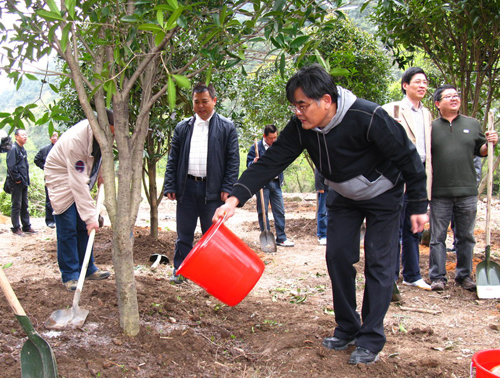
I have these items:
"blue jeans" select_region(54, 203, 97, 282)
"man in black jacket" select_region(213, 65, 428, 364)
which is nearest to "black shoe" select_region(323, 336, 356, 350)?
"man in black jacket" select_region(213, 65, 428, 364)

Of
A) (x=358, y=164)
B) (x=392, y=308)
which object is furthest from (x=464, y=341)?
(x=358, y=164)

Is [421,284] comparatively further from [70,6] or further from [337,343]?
[70,6]

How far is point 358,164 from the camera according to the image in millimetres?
2725

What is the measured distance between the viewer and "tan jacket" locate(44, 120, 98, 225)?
12.6 feet

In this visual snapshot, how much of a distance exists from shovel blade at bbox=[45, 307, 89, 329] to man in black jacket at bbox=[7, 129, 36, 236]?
18.3 ft

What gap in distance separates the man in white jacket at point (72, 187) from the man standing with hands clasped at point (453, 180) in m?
3.18

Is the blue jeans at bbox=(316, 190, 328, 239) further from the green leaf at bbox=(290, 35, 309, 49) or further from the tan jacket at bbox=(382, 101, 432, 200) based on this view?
the green leaf at bbox=(290, 35, 309, 49)

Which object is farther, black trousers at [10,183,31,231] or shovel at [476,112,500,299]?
black trousers at [10,183,31,231]

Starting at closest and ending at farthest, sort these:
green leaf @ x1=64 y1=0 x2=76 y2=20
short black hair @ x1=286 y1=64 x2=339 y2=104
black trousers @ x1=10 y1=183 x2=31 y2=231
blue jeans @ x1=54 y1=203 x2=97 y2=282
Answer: green leaf @ x1=64 y1=0 x2=76 y2=20, short black hair @ x1=286 y1=64 x2=339 y2=104, blue jeans @ x1=54 y1=203 x2=97 y2=282, black trousers @ x1=10 y1=183 x2=31 y2=231

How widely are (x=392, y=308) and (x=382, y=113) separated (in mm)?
2014

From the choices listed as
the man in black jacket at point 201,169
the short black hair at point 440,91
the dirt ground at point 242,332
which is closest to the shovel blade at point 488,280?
the dirt ground at point 242,332

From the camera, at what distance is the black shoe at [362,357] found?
2714 millimetres

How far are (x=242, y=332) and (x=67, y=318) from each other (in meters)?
1.19

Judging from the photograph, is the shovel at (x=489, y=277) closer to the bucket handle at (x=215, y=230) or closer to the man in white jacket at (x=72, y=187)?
the bucket handle at (x=215, y=230)
